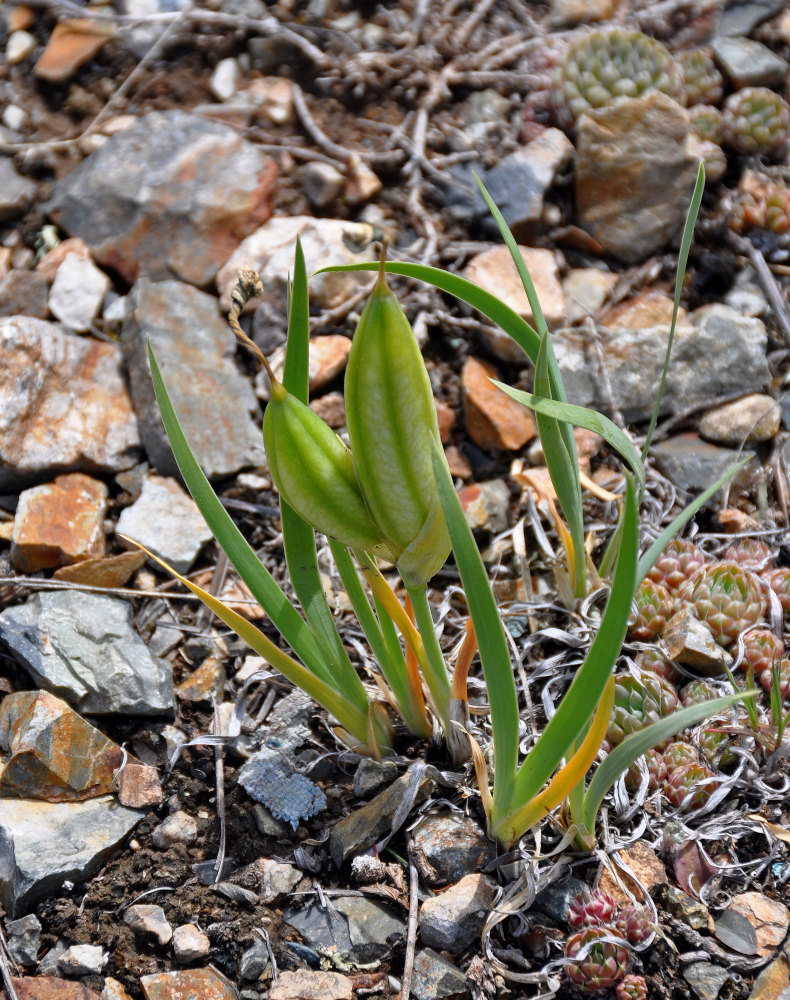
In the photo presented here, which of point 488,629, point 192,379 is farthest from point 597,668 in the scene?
point 192,379

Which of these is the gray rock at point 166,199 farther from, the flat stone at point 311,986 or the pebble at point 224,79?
the flat stone at point 311,986

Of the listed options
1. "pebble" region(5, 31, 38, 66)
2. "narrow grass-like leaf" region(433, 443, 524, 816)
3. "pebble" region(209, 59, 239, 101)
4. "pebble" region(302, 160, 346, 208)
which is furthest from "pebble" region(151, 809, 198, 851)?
"pebble" region(5, 31, 38, 66)

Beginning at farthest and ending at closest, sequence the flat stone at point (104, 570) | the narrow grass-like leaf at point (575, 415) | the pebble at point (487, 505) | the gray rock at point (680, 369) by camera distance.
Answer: the gray rock at point (680, 369) → the pebble at point (487, 505) → the flat stone at point (104, 570) → the narrow grass-like leaf at point (575, 415)

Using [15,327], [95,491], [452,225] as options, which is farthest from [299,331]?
[452,225]

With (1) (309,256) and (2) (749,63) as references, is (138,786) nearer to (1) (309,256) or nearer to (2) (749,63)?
(1) (309,256)

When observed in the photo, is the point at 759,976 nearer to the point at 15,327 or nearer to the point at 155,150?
the point at 15,327

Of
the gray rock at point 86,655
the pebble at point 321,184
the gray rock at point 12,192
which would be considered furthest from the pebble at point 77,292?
the gray rock at point 86,655
